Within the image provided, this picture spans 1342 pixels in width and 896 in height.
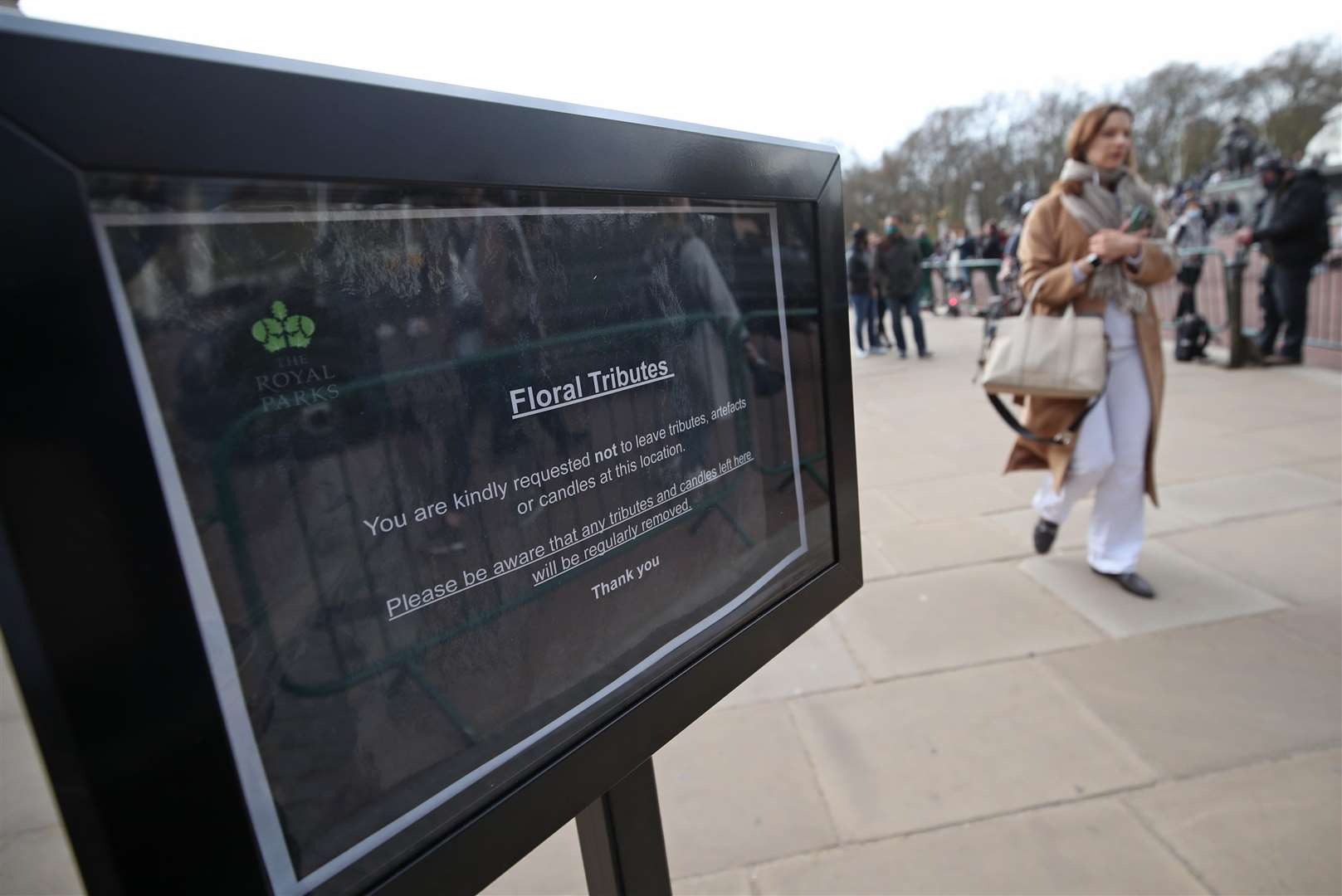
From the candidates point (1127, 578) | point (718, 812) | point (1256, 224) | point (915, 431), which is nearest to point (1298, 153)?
point (1256, 224)

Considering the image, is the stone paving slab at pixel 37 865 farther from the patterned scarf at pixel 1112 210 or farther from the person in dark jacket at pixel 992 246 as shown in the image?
the person in dark jacket at pixel 992 246

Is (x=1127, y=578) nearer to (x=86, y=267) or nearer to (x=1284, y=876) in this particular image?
(x=1284, y=876)

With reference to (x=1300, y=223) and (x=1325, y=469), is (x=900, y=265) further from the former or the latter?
(x=1325, y=469)

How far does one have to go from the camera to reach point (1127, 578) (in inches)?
134

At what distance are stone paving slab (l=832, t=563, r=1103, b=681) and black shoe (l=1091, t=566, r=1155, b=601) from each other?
32cm

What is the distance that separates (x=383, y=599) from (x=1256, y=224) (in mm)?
9852

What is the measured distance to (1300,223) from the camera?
7.30 metres

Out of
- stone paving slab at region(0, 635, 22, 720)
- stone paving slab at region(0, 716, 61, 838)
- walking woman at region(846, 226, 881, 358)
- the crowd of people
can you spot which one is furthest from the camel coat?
walking woman at region(846, 226, 881, 358)

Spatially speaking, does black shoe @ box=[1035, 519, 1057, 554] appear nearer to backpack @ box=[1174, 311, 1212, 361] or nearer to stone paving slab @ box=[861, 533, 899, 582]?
stone paving slab @ box=[861, 533, 899, 582]

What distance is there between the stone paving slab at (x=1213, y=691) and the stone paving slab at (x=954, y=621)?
173 mm

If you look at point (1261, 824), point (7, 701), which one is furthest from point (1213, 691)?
point (7, 701)

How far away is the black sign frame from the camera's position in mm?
521

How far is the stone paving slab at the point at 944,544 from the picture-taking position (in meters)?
3.94

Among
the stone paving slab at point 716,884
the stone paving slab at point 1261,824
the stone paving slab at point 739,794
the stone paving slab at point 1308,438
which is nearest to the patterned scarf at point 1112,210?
the stone paving slab at point 1261,824
